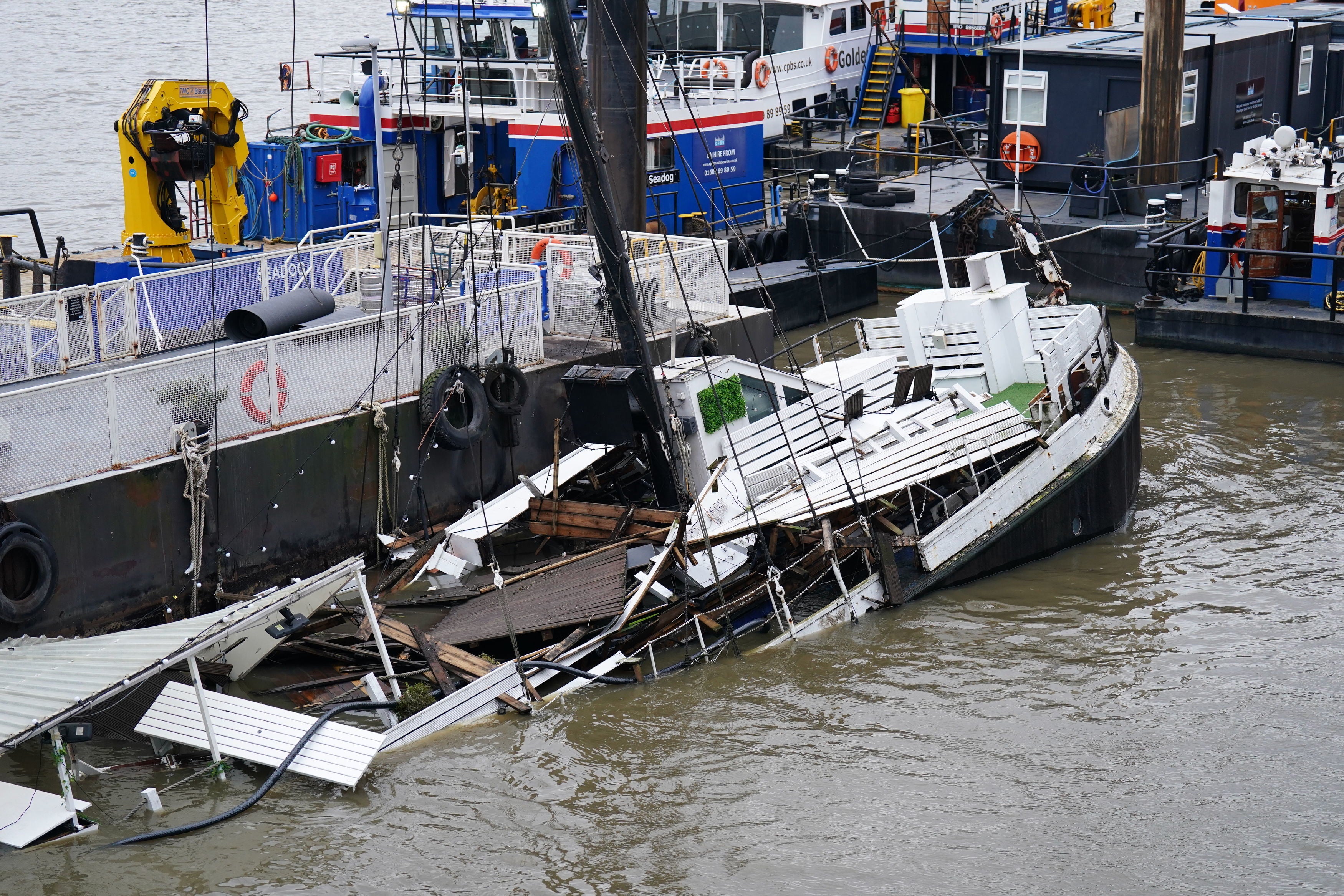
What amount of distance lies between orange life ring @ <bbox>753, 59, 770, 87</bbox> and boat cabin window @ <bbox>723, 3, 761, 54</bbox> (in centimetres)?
255

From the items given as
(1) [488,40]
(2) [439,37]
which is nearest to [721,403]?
(1) [488,40]

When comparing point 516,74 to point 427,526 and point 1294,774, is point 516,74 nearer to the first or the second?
point 427,526

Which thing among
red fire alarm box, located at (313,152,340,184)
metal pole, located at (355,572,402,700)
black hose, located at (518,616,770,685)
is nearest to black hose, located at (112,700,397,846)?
metal pole, located at (355,572,402,700)

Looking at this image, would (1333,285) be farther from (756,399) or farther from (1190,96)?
(756,399)

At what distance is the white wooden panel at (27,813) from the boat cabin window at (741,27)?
28477 millimetres

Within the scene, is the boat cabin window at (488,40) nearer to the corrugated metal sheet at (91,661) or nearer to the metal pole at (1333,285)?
the metal pole at (1333,285)

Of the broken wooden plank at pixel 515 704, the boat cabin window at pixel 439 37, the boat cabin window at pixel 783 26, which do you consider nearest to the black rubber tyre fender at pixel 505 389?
the broken wooden plank at pixel 515 704

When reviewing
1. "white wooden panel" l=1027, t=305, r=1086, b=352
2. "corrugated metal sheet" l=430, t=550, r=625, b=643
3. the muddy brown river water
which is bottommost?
the muddy brown river water

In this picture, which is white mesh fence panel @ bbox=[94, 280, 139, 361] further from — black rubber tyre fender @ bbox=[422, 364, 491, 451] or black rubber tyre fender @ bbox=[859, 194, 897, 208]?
black rubber tyre fender @ bbox=[859, 194, 897, 208]

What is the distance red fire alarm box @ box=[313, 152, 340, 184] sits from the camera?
26094mm

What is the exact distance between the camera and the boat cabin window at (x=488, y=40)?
2967 centimetres

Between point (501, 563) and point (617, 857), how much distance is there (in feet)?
18.4

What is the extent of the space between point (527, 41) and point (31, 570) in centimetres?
1994

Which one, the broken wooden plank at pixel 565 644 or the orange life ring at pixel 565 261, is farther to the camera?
the orange life ring at pixel 565 261
